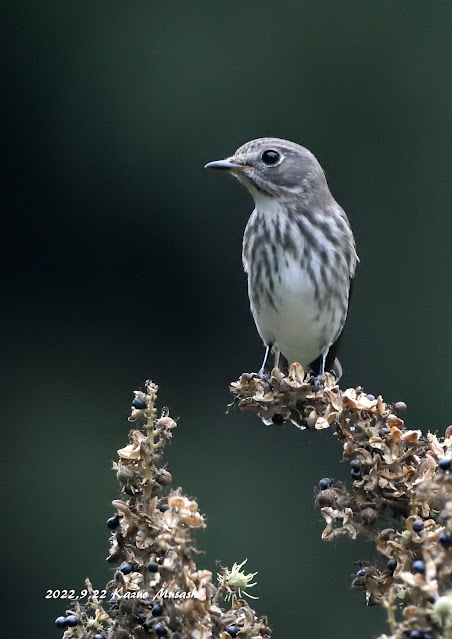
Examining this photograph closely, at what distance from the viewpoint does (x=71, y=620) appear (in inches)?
115

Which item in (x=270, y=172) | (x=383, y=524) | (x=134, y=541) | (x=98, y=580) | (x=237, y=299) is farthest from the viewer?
(x=237, y=299)

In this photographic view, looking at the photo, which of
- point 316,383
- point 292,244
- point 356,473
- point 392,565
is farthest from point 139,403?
point 292,244

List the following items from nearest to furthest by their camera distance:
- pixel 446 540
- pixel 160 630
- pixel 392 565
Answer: pixel 446 540, pixel 160 630, pixel 392 565

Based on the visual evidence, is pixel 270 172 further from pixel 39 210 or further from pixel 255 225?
pixel 39 210

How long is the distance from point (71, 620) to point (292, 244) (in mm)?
3378

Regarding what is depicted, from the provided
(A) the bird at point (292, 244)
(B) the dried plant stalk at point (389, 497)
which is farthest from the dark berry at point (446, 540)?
(A) the bird at point (292, 244)

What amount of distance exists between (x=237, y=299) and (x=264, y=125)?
6.68 ft

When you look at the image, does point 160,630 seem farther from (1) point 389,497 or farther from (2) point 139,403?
(1) point 389,497

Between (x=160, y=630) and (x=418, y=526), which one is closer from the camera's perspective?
(x=160, y=630)

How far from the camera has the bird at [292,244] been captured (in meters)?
6.00

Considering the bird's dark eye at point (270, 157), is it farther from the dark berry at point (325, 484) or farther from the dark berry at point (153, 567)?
the dark berry at point (153, 567)

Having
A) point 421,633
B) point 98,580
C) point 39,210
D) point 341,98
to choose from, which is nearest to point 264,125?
point 341,98

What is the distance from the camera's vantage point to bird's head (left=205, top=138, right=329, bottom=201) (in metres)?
5.92

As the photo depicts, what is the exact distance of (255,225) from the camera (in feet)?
20.1
